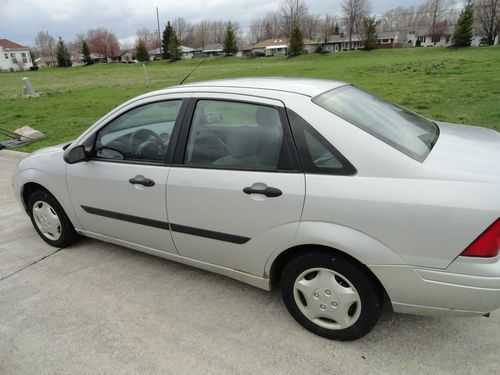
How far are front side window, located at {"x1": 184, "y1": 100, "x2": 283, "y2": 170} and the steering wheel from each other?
11.6 inches

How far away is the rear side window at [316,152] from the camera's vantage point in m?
2.11

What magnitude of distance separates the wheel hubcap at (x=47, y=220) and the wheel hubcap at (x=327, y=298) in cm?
250

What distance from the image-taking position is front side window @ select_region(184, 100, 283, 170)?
2361 mm

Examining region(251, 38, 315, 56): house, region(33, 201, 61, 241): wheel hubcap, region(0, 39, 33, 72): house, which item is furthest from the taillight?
region(0, 39, 33, 72): house

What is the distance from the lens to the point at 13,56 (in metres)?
88.6

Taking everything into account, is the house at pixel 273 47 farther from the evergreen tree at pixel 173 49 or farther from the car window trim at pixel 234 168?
the car window trim at pixel 234 168

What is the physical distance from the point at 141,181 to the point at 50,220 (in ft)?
4.88

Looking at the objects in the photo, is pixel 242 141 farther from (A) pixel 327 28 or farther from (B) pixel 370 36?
(A) pixel 327 28

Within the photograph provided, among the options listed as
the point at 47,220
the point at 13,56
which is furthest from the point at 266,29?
the point at 47,220

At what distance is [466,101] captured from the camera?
9.38 m

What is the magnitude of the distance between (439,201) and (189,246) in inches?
66.2

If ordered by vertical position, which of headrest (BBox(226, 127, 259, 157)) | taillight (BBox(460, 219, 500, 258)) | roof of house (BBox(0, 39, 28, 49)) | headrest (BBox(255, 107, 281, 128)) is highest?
roof of house (BBox(0, 39, 28, 49))

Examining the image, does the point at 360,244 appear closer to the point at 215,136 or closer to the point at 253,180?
the point at 253,180

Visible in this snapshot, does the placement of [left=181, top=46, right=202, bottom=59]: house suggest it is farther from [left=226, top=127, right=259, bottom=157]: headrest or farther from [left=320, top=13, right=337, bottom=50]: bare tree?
[left=226, top=127, right=259, bottom=157]: headrest
